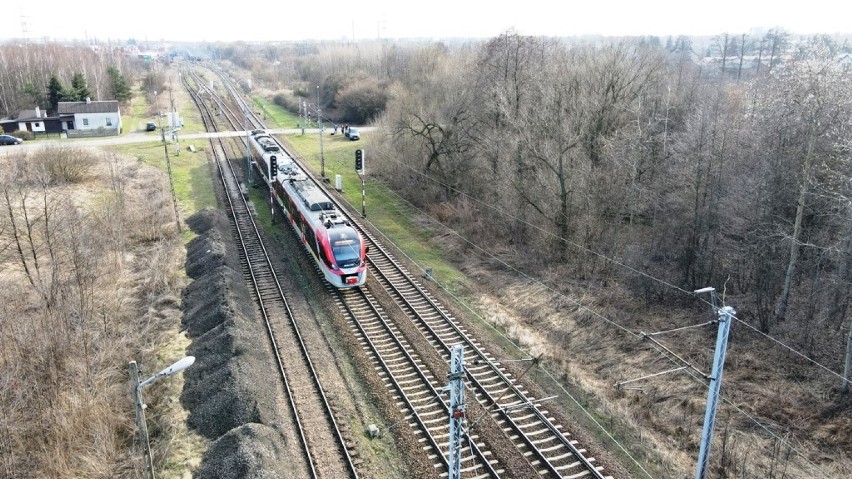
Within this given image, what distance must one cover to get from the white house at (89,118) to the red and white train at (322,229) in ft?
139

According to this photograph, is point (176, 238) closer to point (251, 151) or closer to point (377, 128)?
point (251, 151)

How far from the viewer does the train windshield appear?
79.9ft

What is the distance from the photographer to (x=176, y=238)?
31.8 metres

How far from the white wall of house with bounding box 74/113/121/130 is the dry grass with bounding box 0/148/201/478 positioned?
34.3 meters

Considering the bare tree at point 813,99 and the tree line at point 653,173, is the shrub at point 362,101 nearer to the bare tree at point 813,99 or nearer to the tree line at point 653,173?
the tree line at point 653,173

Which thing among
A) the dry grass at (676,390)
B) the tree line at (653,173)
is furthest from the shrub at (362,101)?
the dry grass at (676,390)

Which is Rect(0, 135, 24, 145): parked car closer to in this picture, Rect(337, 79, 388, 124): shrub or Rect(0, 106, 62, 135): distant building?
Rect(0, 106, 62, 135): distant building

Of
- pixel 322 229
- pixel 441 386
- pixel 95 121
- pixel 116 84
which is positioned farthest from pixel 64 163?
pixel 116 84

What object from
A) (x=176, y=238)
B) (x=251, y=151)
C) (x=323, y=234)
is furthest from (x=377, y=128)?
(x=323, y=234)

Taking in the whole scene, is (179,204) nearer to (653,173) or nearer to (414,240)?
(414,240)

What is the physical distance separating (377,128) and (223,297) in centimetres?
2979

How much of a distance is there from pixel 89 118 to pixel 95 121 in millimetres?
705

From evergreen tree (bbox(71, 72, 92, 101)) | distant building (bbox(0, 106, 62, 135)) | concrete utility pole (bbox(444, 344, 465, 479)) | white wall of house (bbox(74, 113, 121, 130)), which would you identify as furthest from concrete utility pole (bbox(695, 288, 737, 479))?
evergreen tree (bbox(71, 72, 92, 101))

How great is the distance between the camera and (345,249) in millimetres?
24516
